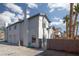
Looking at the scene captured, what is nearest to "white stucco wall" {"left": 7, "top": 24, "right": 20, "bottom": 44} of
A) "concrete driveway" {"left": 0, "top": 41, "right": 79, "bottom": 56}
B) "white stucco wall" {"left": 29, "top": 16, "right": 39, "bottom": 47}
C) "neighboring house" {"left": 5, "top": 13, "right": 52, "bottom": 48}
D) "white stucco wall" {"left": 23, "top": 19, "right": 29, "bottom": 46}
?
"neighboring house" {"left": 5, "top": 13, "right": 52, "bottom": 48}

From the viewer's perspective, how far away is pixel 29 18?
6.83 m

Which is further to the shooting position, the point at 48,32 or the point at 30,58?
the point at 48,32

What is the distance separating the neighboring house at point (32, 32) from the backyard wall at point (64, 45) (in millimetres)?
306

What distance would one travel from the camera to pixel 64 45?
7266mm

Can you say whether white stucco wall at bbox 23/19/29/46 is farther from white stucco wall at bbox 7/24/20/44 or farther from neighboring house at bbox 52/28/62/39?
neighboring house at bbox 52/28/62/39

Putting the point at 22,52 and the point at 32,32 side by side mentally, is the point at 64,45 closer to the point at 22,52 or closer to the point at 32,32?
the point at 32,32

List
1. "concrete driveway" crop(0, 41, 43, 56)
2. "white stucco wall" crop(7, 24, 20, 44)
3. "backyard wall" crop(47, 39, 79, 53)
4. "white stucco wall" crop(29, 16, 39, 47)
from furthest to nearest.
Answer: "white stucco wall" crop(7, 24, 20, 44), "white stucco wall" crop(29, 16, 39, 47), "backyard wall" crop(47, 39, 79, 53), "concrete driveway" crop(0, 41, 43, 56)

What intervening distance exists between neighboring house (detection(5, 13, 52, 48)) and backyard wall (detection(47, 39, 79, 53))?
0.31m

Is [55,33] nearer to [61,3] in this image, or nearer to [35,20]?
[35,20]

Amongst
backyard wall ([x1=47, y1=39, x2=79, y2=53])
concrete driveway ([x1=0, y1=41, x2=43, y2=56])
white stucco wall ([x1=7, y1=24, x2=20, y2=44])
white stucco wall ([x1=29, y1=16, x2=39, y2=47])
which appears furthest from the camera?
white stucco wall ([x1=7, y1=24, x2=20, y2=44])

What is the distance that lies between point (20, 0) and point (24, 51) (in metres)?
1.74

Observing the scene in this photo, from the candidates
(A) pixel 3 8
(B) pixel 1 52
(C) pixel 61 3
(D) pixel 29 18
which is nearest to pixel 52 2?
(C) pixel 61 3

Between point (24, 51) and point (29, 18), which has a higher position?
point (29, 18)

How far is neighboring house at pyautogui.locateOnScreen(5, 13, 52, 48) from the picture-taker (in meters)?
7.08
